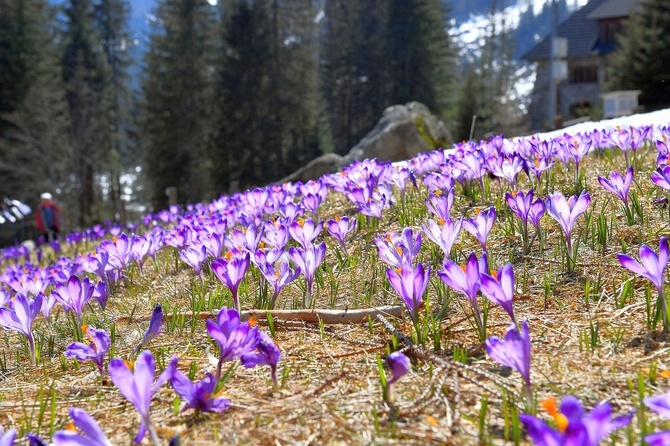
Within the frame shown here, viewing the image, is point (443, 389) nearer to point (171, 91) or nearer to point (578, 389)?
point (578, 389)

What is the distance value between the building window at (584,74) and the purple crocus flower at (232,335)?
34.6m

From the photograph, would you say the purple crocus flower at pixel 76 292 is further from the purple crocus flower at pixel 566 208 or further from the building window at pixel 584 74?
the building window at pixel 584 74

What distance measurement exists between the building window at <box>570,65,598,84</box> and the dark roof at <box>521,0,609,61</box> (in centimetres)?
79

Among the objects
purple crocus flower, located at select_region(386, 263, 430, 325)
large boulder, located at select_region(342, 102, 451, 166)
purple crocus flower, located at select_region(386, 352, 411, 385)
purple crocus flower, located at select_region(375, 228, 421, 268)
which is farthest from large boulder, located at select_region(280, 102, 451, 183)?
purple crocus flower, located at select_region(386, 352, 411, 385)

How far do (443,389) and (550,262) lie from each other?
106cm

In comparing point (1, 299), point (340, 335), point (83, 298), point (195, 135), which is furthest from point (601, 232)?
point (195, 135)

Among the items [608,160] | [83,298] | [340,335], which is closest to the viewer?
[340,335]

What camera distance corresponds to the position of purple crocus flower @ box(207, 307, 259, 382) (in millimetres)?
1475

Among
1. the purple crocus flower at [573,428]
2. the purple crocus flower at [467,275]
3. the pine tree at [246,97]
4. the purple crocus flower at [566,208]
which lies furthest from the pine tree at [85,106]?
the purple crocus flower at [573,428]

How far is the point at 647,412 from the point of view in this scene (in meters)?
1.28

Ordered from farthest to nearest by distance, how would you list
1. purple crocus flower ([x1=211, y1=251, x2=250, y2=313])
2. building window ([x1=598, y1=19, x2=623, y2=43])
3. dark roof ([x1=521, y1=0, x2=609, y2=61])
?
dark roof ([x1=521, y1=0, x2=609, y2=61]) < building window ([x1=598, y1=19, x2=623, y2=43]) < purple crocus flower ([x1=211, y1=251, x2=250, y2=313])

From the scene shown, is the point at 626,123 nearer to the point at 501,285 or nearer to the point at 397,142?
the point at 397,142

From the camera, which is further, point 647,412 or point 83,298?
point 83,298

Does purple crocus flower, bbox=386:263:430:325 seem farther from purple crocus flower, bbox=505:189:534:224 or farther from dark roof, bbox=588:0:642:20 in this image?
dark roof, bbox=588:0:642:20
